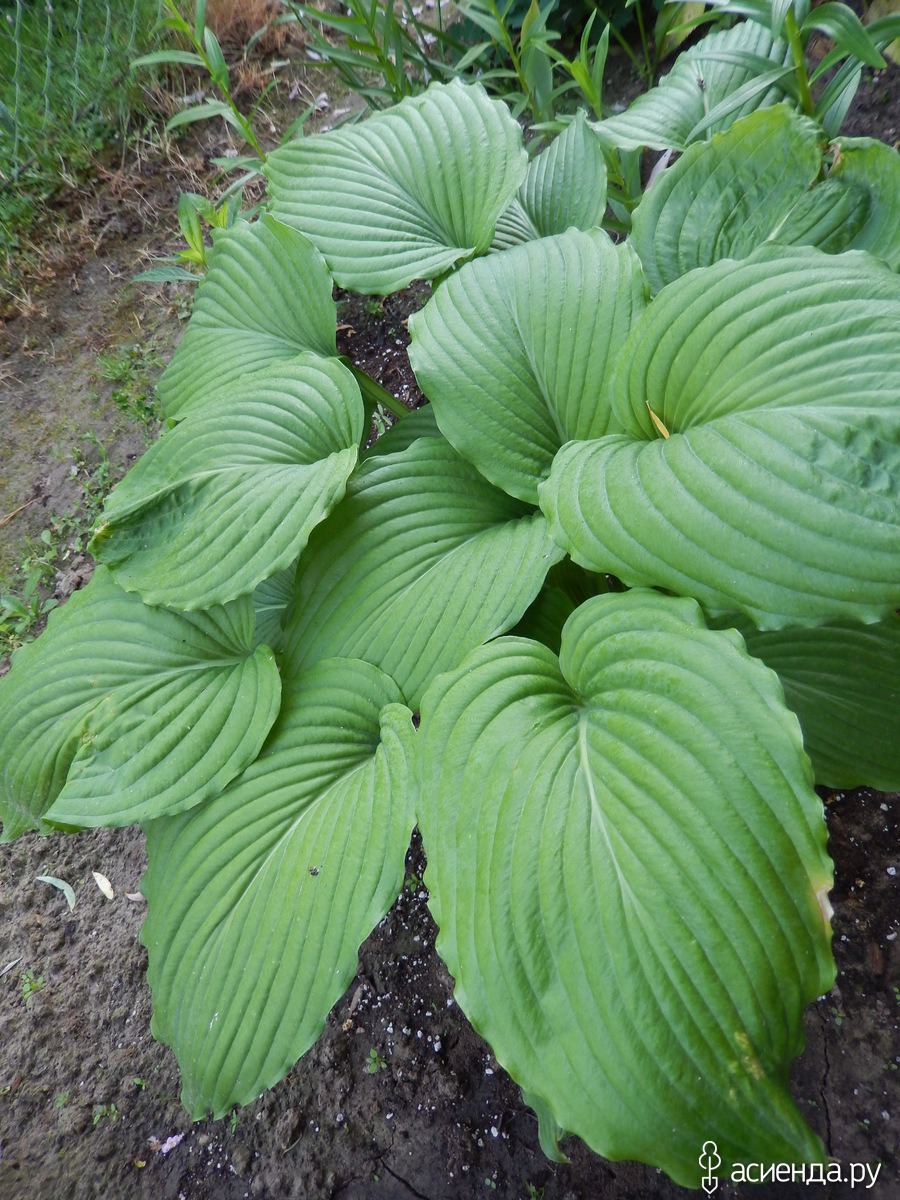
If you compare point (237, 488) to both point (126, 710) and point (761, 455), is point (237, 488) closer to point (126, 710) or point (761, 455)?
point (126, 710)

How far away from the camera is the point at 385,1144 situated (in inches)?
49.4

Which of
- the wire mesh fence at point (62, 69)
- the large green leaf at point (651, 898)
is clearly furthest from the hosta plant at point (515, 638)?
the wire mesh fence at point (62, 69)

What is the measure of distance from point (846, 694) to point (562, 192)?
3.94 ft

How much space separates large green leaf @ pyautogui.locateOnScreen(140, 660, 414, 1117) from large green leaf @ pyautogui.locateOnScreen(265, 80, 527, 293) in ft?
2.79

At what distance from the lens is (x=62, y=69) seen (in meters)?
3.28

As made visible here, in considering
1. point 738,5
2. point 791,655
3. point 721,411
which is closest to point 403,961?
point 791,655

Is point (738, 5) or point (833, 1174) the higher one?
point (738, 5)

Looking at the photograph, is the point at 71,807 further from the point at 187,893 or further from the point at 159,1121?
the point at 159,1121

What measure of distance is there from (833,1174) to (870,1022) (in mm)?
219

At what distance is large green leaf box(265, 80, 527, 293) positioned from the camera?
1.44 m

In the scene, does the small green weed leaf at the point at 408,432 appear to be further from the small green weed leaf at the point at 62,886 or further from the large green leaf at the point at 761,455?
the small green weed leaf at the point at 62,886

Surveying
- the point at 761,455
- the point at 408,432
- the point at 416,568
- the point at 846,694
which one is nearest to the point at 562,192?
the point at 408,432

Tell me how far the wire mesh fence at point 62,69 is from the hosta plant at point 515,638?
2.24 metres

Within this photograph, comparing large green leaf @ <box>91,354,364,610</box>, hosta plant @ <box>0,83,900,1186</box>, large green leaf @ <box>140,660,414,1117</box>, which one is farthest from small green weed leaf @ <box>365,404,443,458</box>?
large green leaf @ <box>140,660,414,1117</box>
